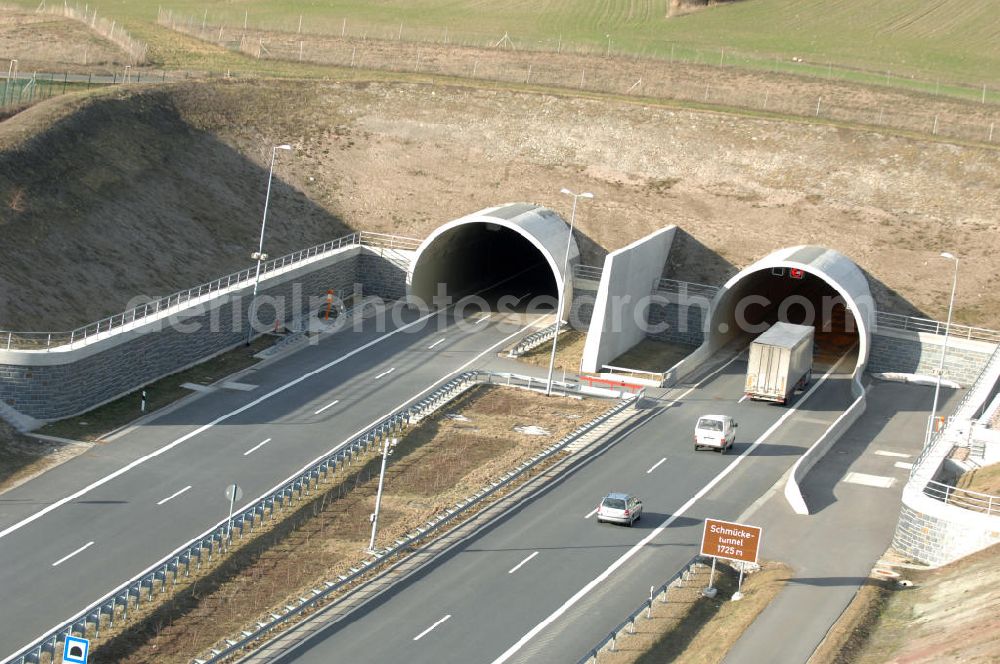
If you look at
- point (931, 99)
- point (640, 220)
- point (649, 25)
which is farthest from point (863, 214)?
point (649, 25)

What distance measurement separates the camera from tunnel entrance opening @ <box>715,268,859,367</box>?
222ft

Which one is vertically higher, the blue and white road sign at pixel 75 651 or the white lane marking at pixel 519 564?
the blue and white road sign at pixel 75 651

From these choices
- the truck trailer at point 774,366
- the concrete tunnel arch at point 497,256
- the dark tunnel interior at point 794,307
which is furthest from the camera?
the dark tunnel interior at point 794,307

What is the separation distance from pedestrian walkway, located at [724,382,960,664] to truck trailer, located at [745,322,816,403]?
3.28m

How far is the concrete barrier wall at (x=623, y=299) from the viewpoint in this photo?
60.0m

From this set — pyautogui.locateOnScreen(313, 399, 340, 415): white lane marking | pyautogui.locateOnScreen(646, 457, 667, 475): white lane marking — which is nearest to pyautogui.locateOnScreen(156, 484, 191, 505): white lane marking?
pyautogui.locateOnScreen(313, 399, 340, 415): white lane marking

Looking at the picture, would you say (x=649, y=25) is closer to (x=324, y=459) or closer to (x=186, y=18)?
(x=186, y=18)

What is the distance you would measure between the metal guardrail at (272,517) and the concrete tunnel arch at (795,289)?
36.3 feet

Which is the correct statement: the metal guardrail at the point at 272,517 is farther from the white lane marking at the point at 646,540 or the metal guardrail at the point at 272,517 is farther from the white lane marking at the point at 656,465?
the white lane marking at the point at 646,540

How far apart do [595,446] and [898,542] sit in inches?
493

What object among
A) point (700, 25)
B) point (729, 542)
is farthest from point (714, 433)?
point (700, 25)

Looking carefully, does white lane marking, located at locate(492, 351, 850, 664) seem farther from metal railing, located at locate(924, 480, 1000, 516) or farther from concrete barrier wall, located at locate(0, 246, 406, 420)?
concrete barrier wall, located at locate(0, 246, 406, 420)

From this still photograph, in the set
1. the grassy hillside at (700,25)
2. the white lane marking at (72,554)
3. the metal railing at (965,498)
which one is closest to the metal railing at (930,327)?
the metal railing at (965,498)

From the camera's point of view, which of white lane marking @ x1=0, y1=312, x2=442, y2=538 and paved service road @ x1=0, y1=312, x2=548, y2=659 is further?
white lane marking @ x1=0, y1=312, x2=442, y2=538
